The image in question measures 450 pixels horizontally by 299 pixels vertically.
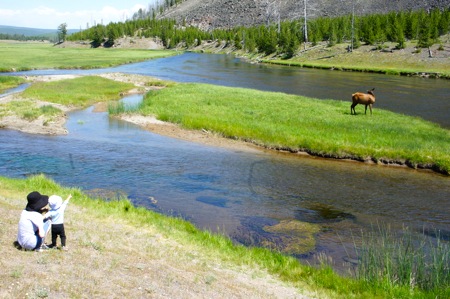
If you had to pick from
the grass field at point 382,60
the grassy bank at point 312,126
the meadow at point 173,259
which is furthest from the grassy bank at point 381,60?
the meadow at point 173,259

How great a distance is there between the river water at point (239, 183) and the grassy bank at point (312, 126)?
4.39ft

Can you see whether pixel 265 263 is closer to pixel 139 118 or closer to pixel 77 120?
pixel 139 118

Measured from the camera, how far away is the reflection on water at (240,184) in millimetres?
17641

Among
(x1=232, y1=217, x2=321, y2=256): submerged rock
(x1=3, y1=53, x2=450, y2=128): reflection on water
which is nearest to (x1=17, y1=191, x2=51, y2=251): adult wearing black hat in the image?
(x1=232, y1=217, x2=321, y2=256): submerged rock

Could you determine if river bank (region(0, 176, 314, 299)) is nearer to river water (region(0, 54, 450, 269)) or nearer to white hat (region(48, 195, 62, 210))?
white hat (region(48, 195, 62, 210))

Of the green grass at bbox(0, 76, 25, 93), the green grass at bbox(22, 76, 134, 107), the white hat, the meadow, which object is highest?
the green grass at bbox(0, 76, 25, 93)

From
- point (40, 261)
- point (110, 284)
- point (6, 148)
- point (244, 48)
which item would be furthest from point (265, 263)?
point (244, 48)

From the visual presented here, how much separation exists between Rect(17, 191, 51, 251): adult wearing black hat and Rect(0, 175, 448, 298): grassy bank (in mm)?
297

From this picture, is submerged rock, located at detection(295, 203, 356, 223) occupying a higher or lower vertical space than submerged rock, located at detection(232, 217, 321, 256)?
lower

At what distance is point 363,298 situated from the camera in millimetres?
10938

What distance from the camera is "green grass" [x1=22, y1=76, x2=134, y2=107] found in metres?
47.8

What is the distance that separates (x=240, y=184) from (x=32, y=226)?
41.3ft

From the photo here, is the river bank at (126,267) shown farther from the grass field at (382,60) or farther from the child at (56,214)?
the grass field at (382,60)

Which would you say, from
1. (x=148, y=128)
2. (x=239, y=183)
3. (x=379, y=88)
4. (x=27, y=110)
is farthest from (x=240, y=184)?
(x=379, y=88)
